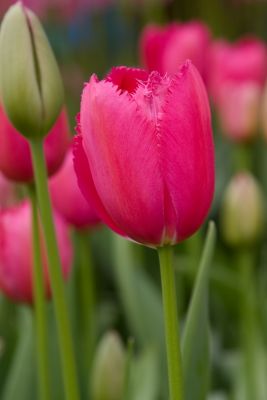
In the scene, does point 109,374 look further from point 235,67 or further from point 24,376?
point 235,67

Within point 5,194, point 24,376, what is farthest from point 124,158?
point 5,194

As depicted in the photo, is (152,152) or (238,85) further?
(238,85)

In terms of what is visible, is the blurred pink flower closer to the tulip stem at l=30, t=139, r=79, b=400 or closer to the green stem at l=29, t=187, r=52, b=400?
the green stem at l=29, t=187, r=52, b=400

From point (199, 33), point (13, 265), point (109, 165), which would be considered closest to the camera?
point (109, 165)

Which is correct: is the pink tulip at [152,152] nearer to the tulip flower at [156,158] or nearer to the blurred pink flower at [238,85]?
the tulip flower at [156,158]

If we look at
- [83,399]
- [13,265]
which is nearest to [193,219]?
[13,265]

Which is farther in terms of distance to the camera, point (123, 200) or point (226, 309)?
point (226, 309)

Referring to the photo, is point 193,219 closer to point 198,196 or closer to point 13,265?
point 198,196
